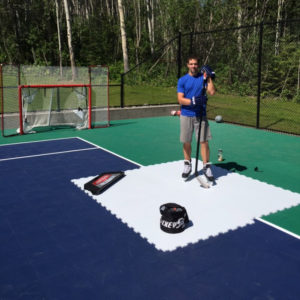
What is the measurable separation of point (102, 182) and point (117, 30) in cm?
3640

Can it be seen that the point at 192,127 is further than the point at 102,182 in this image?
Yes

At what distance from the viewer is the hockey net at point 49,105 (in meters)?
12.2

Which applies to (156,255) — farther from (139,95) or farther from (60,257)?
(139,95)

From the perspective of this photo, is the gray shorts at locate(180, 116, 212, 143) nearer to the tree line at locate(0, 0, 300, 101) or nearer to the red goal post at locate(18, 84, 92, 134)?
the red goal post at locate(18, 84, 92, 134)

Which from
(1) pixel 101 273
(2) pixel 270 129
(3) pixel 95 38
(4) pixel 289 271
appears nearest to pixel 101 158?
(1) pixel 101 273

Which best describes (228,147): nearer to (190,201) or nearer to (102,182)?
(190,201)

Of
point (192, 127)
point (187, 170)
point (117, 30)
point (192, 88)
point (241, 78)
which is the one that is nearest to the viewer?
point (192, 88)

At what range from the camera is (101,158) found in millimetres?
9055

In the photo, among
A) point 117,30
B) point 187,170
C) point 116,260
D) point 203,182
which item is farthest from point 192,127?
point 117,30

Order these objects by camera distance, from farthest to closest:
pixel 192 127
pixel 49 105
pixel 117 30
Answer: pixel 117 30
pixel 49 105
pixel 192 127

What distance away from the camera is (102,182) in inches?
263

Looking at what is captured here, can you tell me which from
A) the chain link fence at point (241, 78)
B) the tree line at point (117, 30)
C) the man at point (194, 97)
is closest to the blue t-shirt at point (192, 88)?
the man at point (194, 97)

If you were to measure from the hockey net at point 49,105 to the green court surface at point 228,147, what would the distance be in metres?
0.59

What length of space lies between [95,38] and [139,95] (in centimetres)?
1895
